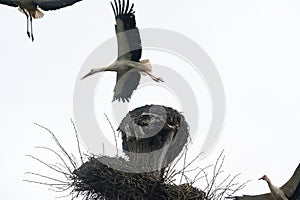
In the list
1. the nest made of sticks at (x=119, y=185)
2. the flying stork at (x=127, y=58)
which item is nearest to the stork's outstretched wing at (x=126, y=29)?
the flying stork at (x=127, y=58)

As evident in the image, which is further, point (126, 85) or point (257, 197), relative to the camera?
point (126, 85)

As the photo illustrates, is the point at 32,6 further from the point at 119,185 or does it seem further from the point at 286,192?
the point at 286,192

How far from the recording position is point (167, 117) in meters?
8.38

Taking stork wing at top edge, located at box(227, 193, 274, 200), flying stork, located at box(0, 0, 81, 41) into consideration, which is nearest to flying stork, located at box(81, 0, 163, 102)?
flying stork, located at box(0, 0, 81, 41)

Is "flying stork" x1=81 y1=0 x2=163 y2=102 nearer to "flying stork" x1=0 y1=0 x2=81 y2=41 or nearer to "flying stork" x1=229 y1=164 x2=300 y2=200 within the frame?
"flying stork" x1=0 y1=0 x2=81 y2=41

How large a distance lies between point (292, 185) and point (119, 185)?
258cm

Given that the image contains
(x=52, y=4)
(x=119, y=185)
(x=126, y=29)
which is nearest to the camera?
(x=119, y=185)

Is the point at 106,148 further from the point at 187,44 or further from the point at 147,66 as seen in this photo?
the point at 187,44

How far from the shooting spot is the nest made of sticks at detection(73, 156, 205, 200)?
7496 millimetres

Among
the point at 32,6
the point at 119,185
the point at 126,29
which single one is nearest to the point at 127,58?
the point at 126,29

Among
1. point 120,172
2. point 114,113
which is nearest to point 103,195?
point 120,172

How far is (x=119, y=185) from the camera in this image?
7.54m

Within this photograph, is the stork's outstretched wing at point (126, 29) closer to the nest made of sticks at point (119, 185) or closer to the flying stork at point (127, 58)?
the flying stork at point (127, 58)

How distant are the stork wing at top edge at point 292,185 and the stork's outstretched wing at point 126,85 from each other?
218 cm
